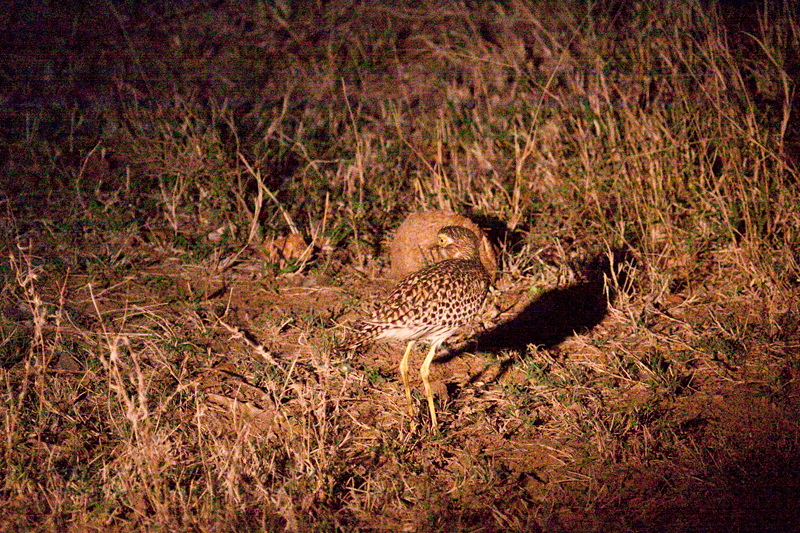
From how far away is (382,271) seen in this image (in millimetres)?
5188

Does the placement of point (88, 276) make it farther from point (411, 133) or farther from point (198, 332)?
point (411, 133)

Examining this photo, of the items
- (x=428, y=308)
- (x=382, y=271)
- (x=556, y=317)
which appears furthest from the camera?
(x=382, y=271)

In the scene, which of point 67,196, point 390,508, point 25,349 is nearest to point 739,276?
point 390,508

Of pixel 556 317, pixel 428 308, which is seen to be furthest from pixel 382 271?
pixel 428 308

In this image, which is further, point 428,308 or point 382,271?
point 382,271

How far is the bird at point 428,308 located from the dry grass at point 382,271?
1.21 feet

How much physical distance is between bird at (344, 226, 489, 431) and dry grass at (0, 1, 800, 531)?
37 cm

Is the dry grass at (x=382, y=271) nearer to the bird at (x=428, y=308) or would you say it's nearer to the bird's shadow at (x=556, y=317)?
the bird's shadow at (x=556, y=317)

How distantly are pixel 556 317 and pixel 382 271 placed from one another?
109cm

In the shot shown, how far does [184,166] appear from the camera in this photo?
226 inches

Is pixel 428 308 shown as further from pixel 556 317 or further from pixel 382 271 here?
pixel 382 271

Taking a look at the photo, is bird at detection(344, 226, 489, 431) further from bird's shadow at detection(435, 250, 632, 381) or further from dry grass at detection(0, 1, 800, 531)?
bird's shadow at detection(435, 250, 632, 381)

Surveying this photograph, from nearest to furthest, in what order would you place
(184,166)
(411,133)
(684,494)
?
(684,494) → (184,166) → (411,133)

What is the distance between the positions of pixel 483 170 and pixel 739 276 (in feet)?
6.30
